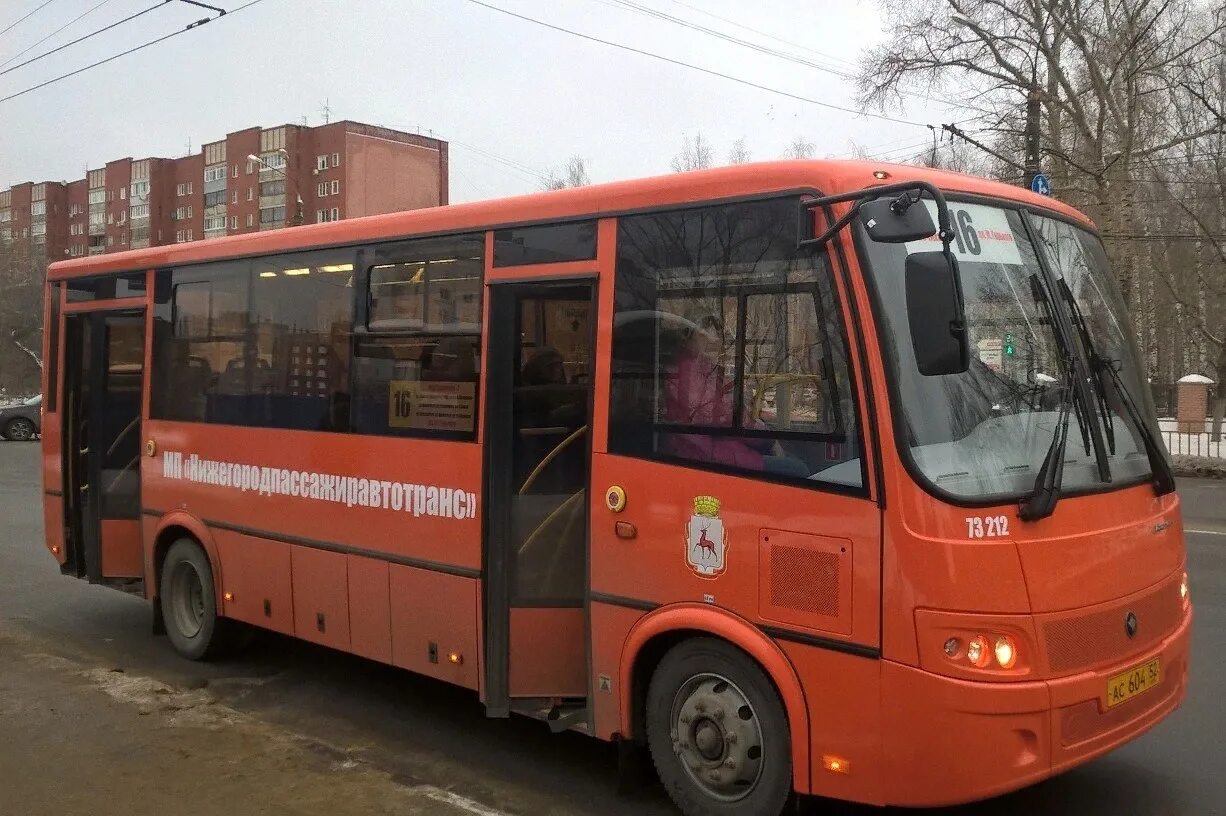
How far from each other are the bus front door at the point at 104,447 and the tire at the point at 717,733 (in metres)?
5.22

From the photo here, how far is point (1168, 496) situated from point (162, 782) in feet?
15.8

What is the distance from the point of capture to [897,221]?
12.6 feet

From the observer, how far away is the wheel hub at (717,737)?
4.30 m

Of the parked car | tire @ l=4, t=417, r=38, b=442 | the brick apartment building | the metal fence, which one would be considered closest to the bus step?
the metal fence

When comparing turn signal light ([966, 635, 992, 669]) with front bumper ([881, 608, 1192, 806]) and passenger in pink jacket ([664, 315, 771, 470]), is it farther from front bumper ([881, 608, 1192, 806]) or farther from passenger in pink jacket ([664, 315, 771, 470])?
passenger in pink jacket ([664, 315, 771, 470])

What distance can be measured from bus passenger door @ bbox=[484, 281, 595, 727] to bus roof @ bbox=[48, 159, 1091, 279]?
39 centimetres

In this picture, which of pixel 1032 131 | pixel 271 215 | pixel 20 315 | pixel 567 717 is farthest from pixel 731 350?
pixel 271 215

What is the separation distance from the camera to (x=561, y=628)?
205 inches

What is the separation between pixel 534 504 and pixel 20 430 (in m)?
31.4

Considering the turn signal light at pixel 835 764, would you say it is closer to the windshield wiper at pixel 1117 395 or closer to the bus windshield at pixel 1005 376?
the bus windshield at pixel 1005 376

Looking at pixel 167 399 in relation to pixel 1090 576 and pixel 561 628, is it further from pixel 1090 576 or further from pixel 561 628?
pixel 1090 576

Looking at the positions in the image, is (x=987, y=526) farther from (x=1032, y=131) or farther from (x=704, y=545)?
(x=1032, y=131)

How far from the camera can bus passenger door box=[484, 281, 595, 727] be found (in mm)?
5184

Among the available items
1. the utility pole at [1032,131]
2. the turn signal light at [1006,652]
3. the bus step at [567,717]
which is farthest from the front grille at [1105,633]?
the utility pole at [1032,131]
